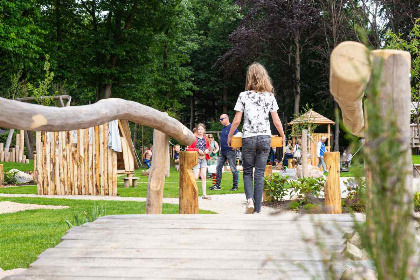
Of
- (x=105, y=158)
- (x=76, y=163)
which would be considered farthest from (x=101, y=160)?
(x=76, y=163)

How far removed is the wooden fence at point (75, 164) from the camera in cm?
1170

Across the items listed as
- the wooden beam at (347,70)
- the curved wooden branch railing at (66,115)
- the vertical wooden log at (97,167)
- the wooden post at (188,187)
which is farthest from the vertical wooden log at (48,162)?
the wooden beam at (347,70)

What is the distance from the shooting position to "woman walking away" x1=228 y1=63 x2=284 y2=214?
6.39 metres

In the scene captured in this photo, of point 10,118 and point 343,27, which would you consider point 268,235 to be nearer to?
point 10,118

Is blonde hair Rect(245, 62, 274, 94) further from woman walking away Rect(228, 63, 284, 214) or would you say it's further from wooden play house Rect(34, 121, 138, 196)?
wooden play house Rect(34, 121, 138, 196)

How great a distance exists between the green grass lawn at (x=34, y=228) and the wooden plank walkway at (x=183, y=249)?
4.82ft

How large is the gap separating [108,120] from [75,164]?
9.08 m

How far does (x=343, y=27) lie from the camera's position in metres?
27.7

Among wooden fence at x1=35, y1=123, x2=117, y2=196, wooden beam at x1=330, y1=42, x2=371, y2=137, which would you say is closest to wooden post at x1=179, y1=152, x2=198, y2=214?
wooden beam at x1=330, y1=42, x2=371, y2=137

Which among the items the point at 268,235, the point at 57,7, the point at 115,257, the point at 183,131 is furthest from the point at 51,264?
the point at 57,7

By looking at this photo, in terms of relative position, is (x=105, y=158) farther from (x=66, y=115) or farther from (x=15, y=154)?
(x=15, y=154)

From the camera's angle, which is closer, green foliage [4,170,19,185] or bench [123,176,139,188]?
bench [123,176,139,188]

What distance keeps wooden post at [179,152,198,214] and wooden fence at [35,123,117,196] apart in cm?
690

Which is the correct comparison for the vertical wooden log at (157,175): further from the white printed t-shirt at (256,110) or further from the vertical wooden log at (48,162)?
the vertical wooden log at (48,162)
